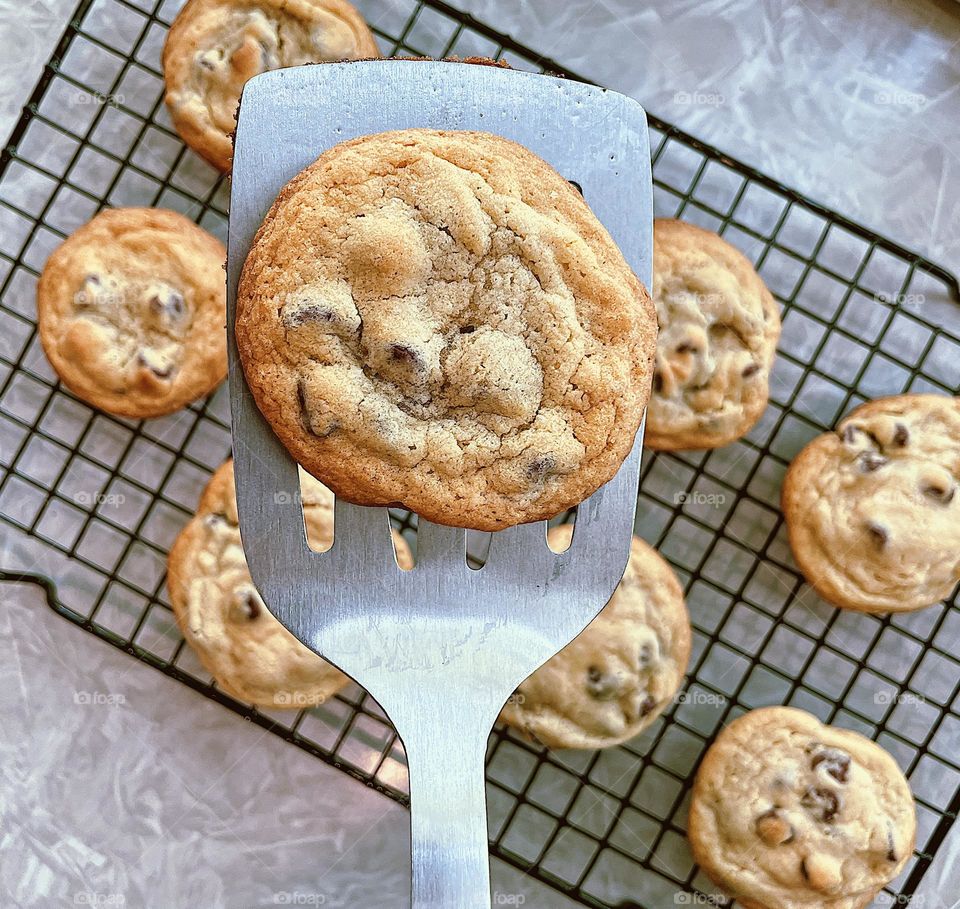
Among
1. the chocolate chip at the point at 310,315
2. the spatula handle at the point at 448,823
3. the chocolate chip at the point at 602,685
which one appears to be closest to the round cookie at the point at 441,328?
the chocolate chip at the point at 310,315

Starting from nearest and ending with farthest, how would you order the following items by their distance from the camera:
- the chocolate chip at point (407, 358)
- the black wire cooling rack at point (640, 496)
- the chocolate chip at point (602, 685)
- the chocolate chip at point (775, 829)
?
1. the chocolate chip at point (407, 358)
2. the chocolate chip at point (775, 829)
3. the chocolate chip at point (602, 685)
4. the black wire cooling rack at point (640, 496)

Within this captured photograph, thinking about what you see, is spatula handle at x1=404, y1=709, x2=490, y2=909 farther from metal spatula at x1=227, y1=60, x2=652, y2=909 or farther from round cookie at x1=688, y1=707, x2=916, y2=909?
round cookie at x1=688, y1=707, x2=916, y2=909

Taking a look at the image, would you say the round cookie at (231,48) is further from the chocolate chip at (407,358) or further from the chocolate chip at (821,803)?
the chocolate chip at (821,803)

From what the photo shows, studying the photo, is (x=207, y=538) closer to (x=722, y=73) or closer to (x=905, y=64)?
(x=722, y=73)

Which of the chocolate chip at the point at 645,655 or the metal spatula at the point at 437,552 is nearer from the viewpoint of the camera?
the metal spatula at the point at 437,552

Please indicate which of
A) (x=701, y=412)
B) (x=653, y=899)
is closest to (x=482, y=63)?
(x=701, y=412)

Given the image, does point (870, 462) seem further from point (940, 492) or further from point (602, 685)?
point (602, 685)

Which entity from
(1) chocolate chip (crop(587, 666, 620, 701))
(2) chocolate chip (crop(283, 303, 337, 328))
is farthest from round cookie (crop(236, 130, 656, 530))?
(1) chocolate chip (crop(587, 666, 620, 701))
